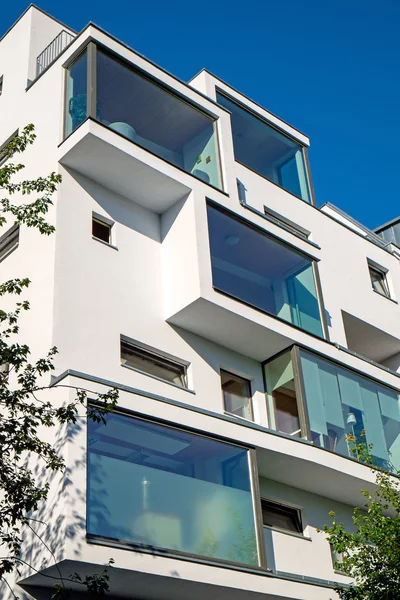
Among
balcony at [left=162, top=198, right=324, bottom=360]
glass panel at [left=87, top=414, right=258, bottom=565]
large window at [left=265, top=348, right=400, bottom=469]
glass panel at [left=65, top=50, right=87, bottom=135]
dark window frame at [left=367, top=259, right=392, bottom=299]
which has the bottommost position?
glass panel at [left=87, top=414, right=258, bottom=565]

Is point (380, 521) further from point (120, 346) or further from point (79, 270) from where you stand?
point (79, 270)

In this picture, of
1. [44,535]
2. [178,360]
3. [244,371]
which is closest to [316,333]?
[244,371]

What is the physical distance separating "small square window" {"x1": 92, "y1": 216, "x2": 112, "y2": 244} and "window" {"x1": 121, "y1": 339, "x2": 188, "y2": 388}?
7.86 feet

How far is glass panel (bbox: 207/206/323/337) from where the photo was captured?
1808cm

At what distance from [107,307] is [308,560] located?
624cm

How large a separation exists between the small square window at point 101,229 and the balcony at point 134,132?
0.94 m

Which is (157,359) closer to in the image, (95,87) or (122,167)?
(122,167)

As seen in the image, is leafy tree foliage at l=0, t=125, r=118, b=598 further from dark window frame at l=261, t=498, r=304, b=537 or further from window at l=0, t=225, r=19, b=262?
dark window frame at l=261, t=498, r=304, b=537

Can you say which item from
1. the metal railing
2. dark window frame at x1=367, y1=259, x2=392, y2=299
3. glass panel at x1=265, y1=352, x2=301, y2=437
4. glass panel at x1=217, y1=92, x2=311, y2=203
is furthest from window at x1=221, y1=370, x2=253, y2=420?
the metal railing

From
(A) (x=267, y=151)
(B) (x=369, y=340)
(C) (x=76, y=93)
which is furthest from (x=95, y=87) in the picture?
(B) (x=369, y=340)

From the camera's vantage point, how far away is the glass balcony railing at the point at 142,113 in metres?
17.9

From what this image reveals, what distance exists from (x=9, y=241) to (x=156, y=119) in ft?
14.3

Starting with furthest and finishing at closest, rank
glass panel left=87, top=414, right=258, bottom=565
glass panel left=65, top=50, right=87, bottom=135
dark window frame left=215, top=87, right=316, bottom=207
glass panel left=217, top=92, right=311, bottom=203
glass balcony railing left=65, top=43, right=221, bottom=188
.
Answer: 1. dark window frame left=215, top=87, right=316, bottom=207
2. glass panel left=217, top=92, right=311, bottom=203
3. glass balcony railing left=65, top=43, right=221, bottom=188
4. glass panel left=65, top=50, right=87, bottom=135
5. glass panel left=87, top=414, right=258, bottom=565

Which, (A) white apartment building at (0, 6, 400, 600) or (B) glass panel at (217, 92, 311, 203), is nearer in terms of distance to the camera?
(A) white apartment building at (0, 6, 400, 600)
